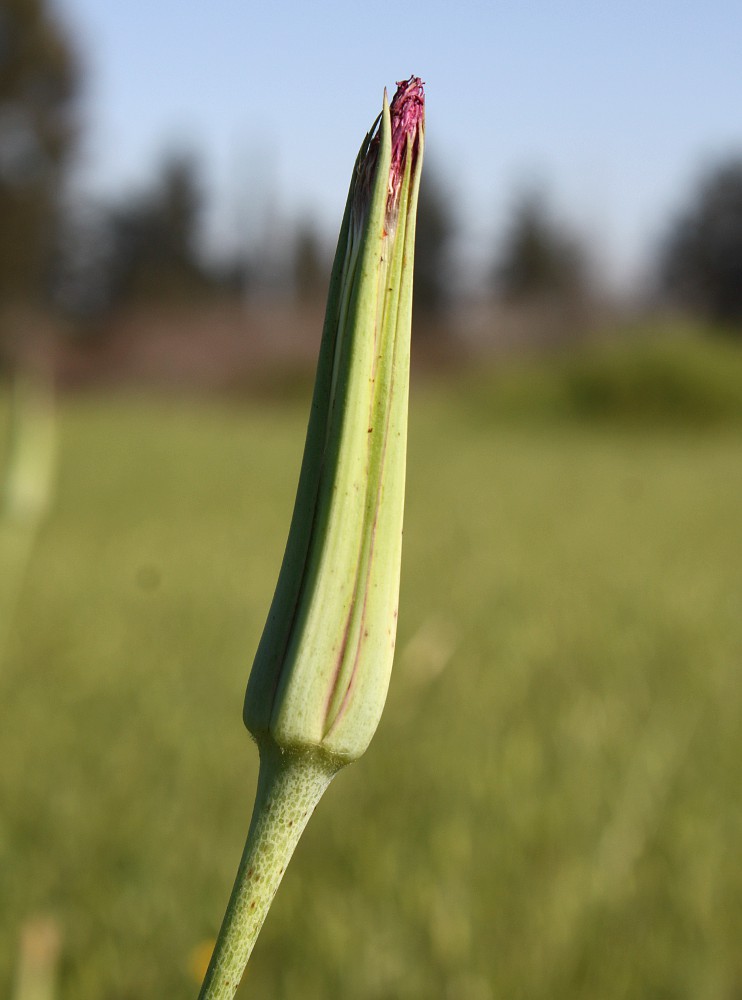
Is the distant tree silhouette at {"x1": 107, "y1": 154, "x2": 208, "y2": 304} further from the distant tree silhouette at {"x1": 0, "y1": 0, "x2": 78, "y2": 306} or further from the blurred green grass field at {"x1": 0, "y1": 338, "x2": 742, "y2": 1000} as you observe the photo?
the blurred green grass field at {"x1": 0, "y1": 338, "x2": 742, "y2": 1000}

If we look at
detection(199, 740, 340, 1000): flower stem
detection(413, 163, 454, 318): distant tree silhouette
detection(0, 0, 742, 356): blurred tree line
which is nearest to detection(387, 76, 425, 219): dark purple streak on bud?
detection(199, 740, 340, 1000): flower stem

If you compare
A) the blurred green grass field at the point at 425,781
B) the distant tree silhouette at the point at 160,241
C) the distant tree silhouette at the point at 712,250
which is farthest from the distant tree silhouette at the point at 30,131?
the blurred green grass field at the point at 425,781

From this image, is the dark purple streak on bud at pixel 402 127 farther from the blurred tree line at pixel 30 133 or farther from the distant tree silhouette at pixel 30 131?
the distant tree silhouette at pixel 30 131

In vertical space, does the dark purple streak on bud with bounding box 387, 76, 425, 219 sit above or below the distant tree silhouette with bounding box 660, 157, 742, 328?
below

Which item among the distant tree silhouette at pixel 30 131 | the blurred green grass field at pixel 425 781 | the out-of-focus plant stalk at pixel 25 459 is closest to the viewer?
the out-of-focus plant stalk at pixel 25 459

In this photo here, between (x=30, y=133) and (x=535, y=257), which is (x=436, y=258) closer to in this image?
(x=535, y=257)

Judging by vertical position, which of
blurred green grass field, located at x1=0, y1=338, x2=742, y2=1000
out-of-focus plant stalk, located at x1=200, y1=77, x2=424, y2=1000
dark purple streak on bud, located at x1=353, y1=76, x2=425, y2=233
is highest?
dark purple streak on bud, located at x1=353, y1=76, x2=425, y2=233

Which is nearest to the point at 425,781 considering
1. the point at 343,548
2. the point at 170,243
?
the point at 343,548
